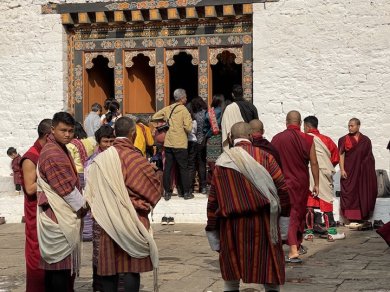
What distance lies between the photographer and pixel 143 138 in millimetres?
13414

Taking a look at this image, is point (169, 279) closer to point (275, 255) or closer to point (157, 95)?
point (275, 255)

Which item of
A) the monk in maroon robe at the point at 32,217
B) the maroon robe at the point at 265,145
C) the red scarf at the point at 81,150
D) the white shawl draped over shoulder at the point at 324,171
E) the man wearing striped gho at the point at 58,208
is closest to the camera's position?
the man wearing striped gho at the point at 58,208

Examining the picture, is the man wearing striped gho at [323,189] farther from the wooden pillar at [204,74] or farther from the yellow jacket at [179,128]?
the wooden pillar at [204,74]

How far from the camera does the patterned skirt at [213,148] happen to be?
13.3m

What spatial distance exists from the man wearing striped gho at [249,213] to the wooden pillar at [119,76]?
8690 millimetres

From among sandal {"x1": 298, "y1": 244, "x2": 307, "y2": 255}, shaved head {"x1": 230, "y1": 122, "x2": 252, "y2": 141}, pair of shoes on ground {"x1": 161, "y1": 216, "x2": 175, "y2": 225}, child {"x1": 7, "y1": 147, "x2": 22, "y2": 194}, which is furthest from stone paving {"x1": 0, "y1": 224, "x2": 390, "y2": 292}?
child {"x1": 7, "y1": 147, "x2": 22, "y2": 194}

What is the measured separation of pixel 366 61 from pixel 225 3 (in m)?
2.39

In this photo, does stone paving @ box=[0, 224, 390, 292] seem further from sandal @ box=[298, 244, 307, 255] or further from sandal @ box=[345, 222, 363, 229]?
sandal @ box=[345, 222, 363, 229]

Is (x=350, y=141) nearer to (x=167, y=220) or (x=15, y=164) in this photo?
(x=167, y=220)

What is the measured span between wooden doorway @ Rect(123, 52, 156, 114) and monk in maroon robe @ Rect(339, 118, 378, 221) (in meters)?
3.89

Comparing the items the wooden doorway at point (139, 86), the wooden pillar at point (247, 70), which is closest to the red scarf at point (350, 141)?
the wooden pillar at point (247, 70)

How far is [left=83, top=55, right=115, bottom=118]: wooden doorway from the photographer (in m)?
15.4

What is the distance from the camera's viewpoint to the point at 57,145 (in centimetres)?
671

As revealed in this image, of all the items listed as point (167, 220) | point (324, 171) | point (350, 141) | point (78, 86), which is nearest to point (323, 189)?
point (324, 171)
